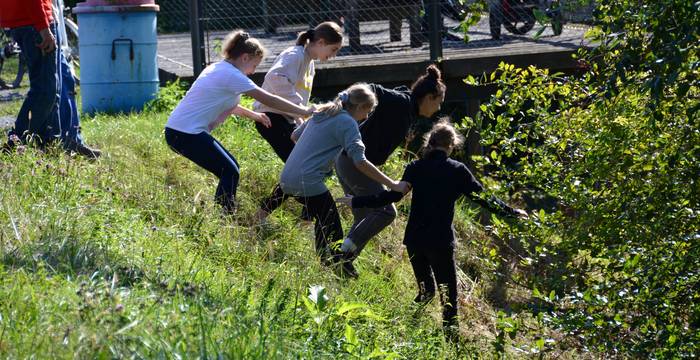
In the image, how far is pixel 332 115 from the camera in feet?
22.0

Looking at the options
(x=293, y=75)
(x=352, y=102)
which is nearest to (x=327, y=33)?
(x=293, y=75)

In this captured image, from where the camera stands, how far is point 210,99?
23.8 feet

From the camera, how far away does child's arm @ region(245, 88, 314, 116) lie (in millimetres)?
7098

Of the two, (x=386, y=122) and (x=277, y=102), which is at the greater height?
(x=277, y=102)

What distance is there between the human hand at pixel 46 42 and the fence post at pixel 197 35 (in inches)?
146

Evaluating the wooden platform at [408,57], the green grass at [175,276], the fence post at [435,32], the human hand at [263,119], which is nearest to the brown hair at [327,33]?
the human hand at [263,119]

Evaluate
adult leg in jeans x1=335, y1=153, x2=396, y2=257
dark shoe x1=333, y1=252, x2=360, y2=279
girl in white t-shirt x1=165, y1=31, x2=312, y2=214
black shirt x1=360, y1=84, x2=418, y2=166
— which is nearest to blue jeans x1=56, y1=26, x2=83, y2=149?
girl in white t-shirt x1=165, y1=31, x2=312, y2=214

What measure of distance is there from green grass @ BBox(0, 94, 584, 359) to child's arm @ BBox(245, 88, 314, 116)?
0.76m

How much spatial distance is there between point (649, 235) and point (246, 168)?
4.39 m

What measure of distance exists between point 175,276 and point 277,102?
248 cm

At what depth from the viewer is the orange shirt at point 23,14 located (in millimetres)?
7516

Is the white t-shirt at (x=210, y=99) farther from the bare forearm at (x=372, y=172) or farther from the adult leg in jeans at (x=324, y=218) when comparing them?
the bare forearm at (x=372, y=172)

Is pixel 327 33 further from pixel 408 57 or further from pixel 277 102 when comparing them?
pixel 408 57

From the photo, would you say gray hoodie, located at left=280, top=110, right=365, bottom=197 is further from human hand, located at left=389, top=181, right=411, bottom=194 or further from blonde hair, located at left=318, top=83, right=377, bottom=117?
human hand, located at left=389, top=181, right=411, bottom=194
